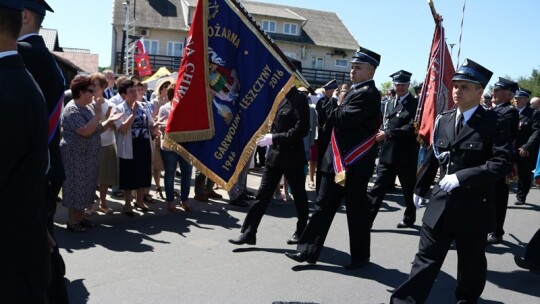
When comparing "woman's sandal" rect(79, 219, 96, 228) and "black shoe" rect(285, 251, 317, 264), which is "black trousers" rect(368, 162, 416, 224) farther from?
"woman's sandal" rect(79, 219, 96, 228)

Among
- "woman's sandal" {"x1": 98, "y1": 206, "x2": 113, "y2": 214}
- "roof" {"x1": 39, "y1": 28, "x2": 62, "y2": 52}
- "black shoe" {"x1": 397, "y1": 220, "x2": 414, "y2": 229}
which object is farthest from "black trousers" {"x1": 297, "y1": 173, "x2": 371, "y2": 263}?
"roof" {"x1": 39, "y1": 28, "x2": 62, "y2": 52}

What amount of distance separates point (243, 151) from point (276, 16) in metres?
41.4

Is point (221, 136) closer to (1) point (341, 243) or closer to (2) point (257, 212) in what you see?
(2) point (257, 212)

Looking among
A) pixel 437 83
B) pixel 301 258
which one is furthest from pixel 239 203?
pixel 437 83

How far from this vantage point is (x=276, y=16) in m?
45.2

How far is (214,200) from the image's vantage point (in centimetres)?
850

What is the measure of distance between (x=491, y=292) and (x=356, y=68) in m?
2.51

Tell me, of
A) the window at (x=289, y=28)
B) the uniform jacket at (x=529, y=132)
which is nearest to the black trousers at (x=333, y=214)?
the uniform jacket at (x=529, y=132)

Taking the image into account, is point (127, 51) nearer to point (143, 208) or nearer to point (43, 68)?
point (143, 208)

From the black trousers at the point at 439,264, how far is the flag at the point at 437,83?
2894 millimetres

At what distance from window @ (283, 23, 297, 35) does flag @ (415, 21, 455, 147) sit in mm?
Answer: 40747

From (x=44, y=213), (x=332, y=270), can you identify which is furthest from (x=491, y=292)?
(x=44, y=213)

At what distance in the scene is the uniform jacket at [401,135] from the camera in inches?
279

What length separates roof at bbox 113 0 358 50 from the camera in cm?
4138
